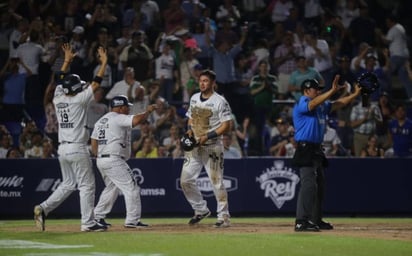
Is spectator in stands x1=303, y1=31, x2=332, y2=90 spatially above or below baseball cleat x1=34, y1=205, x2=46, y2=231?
above

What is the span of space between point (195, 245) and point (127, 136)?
3.39 metres

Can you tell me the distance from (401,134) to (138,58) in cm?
617

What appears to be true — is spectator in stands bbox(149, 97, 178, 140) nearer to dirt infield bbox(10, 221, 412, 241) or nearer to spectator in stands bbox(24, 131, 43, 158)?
spectator in stands bbox(24, 131, 43, 158)

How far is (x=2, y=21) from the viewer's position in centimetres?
2347

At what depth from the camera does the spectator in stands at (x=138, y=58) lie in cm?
2222

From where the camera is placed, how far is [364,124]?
68.4ft

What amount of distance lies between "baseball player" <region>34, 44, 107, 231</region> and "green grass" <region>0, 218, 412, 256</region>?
1.40 ft

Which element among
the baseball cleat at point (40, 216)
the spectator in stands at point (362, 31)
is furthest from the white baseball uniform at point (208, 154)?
the spectator in stands at point (362, 31)

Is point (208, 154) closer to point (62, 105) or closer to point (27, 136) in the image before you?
point (62, 105)

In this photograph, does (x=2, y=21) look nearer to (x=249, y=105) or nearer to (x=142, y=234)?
(x=249, y=105)

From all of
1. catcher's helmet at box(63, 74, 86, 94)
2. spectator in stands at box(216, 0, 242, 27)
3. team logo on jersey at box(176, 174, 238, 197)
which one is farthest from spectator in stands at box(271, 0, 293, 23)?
catcher's helmet at box(63, 74, 86, 94)

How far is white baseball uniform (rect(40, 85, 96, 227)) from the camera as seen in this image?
1454 centimetres

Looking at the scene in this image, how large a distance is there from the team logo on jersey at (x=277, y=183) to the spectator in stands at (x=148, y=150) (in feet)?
7.43

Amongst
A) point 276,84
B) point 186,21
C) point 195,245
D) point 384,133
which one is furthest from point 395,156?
point 195,245
